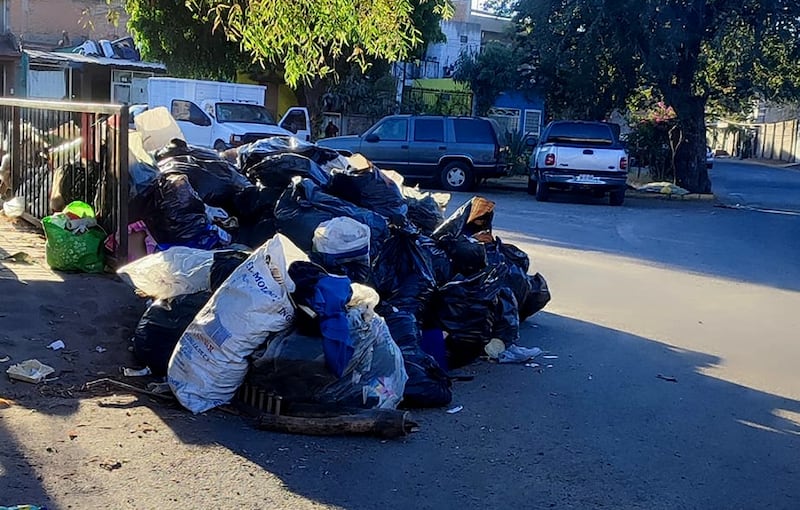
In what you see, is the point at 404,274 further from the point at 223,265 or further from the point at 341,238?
the point at 223,265

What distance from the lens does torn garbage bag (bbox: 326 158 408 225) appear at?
299 inches

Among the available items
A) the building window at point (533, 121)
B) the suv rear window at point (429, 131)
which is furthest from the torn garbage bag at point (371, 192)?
the building window at point (533, 121)

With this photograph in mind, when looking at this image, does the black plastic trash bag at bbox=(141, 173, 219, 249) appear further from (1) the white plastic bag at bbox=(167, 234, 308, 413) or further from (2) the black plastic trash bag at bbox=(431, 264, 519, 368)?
(1) the white plastic bag at bbox=(167, 234, 308, 413)

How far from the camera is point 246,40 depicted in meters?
7.78

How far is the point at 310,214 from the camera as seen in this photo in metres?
6.79

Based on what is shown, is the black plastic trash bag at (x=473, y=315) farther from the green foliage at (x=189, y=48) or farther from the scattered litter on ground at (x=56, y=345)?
the green foliage at (x=189, y=48)

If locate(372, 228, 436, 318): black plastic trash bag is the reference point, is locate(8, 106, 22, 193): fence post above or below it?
above

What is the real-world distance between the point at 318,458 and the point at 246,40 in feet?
15.2

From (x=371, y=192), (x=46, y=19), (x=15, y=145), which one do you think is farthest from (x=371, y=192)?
(x=46, y=19)

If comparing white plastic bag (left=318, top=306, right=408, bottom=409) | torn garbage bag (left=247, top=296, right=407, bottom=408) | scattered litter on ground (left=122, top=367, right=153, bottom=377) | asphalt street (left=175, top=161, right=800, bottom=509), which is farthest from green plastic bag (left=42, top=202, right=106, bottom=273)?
asphalt street (left=175, top=161, right=800, bottom=509)

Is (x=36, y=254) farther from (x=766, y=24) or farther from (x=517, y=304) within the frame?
(x=766, y=24)

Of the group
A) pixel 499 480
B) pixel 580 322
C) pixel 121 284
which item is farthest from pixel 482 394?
pixel 121 284

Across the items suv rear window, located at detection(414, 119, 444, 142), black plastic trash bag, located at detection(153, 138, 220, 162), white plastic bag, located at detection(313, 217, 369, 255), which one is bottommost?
white plastic bag, located at detection(313, 217, 369, 255)

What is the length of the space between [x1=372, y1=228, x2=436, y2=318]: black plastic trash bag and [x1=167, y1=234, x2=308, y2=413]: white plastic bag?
1549 millimetres
